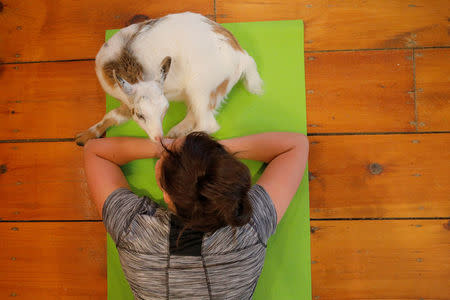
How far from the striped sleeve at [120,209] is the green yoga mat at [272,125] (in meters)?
0.27

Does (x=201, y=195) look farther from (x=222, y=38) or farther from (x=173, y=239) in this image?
(x=222, y=38)

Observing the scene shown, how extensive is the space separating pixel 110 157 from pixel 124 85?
25 centimetres

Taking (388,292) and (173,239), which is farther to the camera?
(388,292)

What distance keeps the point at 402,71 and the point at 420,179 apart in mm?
379

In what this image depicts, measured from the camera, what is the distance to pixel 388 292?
1.08m

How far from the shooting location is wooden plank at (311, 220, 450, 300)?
3.54 feet

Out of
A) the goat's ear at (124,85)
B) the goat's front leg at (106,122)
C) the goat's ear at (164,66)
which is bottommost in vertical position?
the goat's front leg at (106,122)

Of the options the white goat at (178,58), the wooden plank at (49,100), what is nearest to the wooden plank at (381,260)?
the white goat at (178,58)

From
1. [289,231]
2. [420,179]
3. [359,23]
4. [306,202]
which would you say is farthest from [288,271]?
[359,23]

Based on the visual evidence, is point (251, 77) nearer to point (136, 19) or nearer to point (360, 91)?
point (360, 91)

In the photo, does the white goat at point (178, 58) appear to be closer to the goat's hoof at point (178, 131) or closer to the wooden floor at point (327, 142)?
the goat's hoof at point (178, 131)

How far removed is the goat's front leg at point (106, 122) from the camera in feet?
3.51

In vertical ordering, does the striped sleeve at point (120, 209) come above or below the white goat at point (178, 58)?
below

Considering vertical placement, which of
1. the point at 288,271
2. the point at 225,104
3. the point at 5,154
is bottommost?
the point at 288,271
